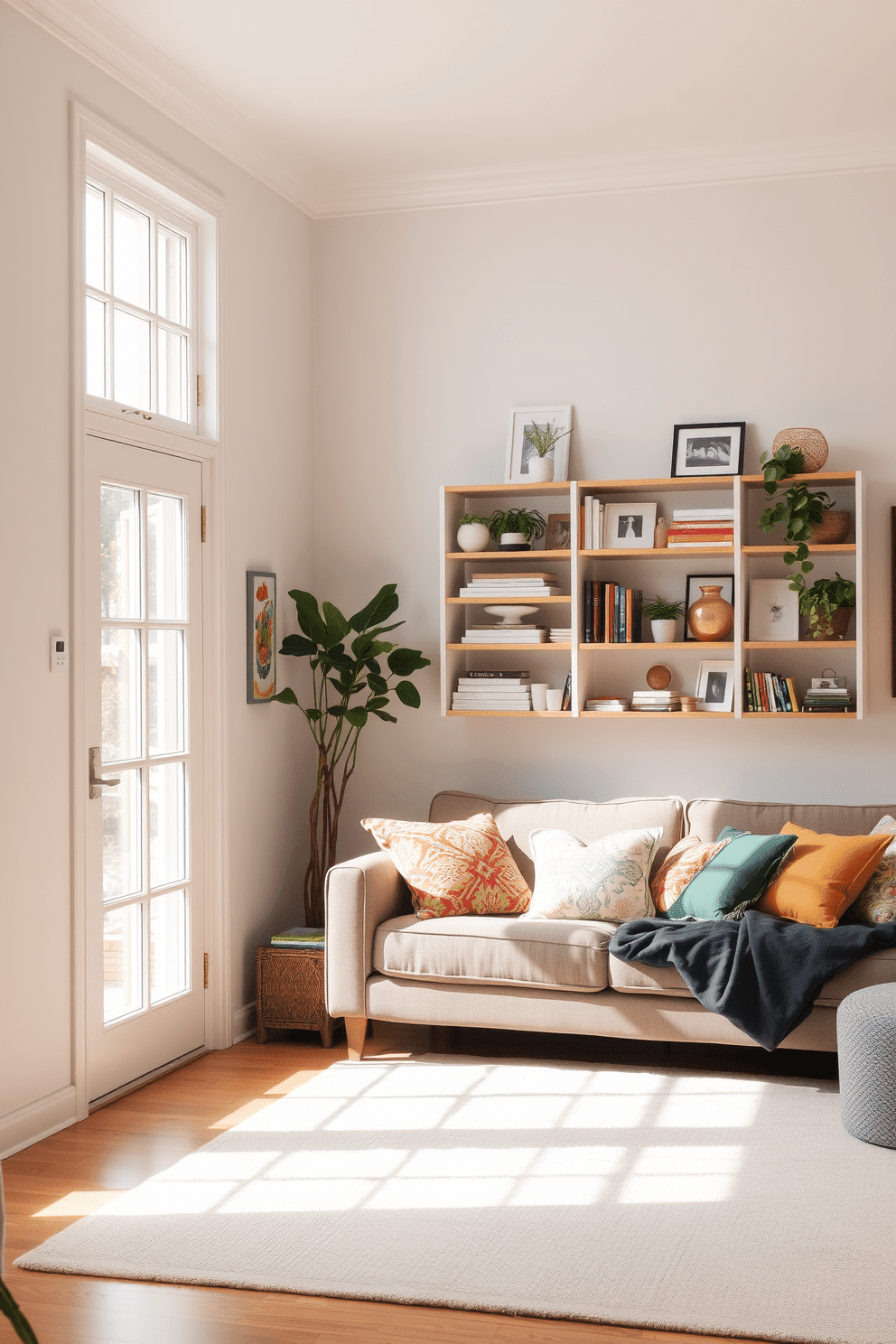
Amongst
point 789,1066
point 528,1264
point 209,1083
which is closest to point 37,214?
point 209,1083

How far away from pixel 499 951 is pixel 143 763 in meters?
1.27

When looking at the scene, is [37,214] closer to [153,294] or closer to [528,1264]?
[153,294]

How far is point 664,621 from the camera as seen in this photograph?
4512 millimetres

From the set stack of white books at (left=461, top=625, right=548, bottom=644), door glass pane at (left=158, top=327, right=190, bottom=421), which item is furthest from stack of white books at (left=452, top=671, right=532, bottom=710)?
door glass pane at (left=158, top=327, right=190, bottom=421)

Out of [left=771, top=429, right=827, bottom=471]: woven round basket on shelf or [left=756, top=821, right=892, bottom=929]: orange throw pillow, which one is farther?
[left=771, top=429, right=827, bottom=471]: woven round basket on shelf

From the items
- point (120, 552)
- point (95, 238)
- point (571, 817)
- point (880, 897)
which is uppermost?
point (95, 238)

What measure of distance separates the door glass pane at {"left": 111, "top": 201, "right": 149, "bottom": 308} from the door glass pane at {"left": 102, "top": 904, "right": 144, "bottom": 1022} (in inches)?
75.6

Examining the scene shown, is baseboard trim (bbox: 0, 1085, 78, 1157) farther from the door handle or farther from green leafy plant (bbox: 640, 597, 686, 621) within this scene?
green leafy plant (bbox: 640, 597, 686, 621)

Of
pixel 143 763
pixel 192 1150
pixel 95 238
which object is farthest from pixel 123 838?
pixel 95 238

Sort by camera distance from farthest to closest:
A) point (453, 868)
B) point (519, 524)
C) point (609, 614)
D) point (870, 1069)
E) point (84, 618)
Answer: point (519, 524)
point (609, 614)
point (453, 868)
point (84, 618)
point (870, 1069)

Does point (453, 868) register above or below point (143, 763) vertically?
below

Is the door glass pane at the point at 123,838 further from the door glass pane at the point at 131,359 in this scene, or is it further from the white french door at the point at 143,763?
the door glass pane at the point at 131,359

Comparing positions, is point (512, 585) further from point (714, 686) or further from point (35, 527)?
point (35, 527)

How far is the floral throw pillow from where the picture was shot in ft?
12.4
